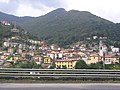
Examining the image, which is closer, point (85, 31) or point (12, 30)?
point (12, 30)

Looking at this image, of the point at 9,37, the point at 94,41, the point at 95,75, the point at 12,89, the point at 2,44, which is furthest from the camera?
the point at 94,41

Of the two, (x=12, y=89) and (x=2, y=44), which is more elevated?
(x=2, y=44)

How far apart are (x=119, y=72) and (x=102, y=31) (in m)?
171

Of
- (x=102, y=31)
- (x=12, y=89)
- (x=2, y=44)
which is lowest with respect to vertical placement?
(x=12, y=89)

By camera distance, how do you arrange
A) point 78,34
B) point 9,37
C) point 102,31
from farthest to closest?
point 78,34 < point 102,31 < point 9,37

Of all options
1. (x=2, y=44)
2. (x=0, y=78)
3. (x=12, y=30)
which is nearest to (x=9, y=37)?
(x=12, y=30)

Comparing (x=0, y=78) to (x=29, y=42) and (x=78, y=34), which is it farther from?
(x=78, y=34)

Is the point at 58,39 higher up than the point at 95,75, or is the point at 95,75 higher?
the point at 58,39

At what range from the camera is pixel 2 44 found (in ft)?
426

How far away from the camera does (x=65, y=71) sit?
13.9 metres

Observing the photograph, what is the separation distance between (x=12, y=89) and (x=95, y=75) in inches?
151

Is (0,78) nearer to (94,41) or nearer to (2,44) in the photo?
(2,44)

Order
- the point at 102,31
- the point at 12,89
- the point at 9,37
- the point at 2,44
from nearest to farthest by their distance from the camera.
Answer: the point at 12,89, the point at 2,44, the point at 9,37, the point at 102,31

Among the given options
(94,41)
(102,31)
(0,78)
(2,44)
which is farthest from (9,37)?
(0,78)
